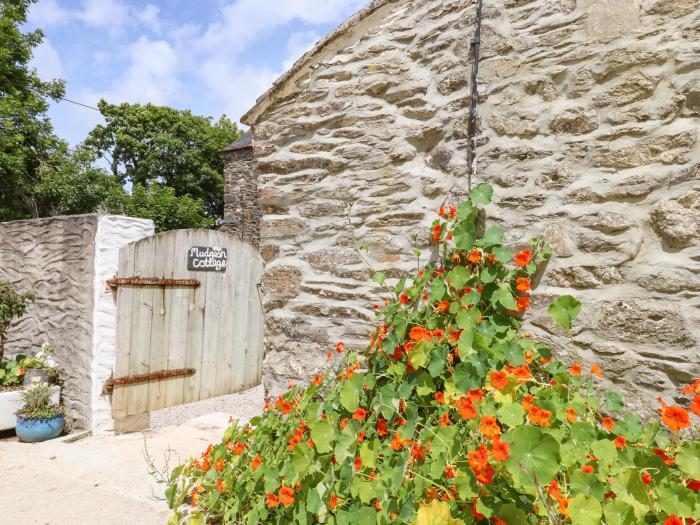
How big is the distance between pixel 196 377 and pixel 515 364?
376 centimetres

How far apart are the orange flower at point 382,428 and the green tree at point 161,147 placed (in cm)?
1858

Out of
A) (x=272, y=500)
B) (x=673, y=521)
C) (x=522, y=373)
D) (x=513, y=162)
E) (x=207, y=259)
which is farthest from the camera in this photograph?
(x=207, y=259)

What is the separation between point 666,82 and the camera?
1.72m

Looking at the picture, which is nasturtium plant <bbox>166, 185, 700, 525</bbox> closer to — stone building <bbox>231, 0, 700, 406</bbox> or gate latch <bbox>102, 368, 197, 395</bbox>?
stone building <bbox>231, 0, 700, 406</bbox>

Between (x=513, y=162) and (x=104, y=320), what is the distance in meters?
3.52

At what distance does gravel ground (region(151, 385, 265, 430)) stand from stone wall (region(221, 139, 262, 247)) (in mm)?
6426

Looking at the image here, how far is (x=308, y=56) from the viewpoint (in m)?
2.62

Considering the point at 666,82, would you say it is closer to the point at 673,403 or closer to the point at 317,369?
the point at 673,403

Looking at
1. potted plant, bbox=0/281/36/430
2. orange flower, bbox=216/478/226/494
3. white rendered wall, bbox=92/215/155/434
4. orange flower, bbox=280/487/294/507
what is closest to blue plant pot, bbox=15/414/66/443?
potted plant, bbox=0/281/36/430

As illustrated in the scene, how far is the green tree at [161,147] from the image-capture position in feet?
62.6

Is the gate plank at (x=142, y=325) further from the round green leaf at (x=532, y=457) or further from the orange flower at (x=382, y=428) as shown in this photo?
the round green leaf at (x=532, y=457)

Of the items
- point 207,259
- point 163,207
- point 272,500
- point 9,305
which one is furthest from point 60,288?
point 163,207

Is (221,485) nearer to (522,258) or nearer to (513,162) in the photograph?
(522,258)

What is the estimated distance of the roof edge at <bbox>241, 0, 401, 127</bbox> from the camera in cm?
247
